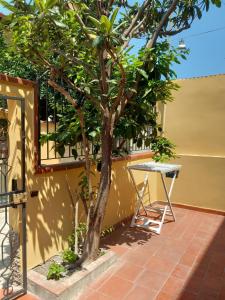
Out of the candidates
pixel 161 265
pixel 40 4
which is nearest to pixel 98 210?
pixel 161 265

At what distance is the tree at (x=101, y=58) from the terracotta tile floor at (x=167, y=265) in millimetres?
436

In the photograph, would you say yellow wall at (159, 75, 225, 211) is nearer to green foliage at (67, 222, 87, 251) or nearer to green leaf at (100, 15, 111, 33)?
green foliage at (67, 222, 87, 251)

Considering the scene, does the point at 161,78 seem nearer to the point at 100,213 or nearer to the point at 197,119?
the point at 100,213

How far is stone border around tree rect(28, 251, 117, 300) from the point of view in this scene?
2.42m

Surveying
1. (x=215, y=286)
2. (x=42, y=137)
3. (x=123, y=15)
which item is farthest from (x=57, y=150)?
(x=215, y=286)

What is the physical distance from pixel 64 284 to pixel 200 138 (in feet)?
12.9

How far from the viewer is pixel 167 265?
127 inches

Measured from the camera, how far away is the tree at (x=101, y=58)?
84.1 inches

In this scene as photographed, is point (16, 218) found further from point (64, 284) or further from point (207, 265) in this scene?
point (207, 265)

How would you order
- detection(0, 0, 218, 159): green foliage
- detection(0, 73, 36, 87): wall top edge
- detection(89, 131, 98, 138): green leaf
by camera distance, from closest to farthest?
detection(0, 0, 218, 159): green foliage, detection(0, 73, 36, 87): wall top edge, detection(89, 131, 98, 138): green leaf

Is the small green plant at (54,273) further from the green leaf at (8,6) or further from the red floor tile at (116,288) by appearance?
the green leaf at (8,6)

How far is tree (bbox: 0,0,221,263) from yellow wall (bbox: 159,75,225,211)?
2083 millimetres

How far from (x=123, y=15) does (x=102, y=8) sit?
52 centimetres

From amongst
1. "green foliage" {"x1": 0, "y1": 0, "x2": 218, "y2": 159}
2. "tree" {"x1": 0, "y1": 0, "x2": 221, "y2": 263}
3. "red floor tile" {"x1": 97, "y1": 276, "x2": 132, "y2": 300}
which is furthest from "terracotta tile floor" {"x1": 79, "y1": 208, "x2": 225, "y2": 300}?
"green foliage" {"x1": 0, "y1": 0, "x2": 218, "y2": 159}
